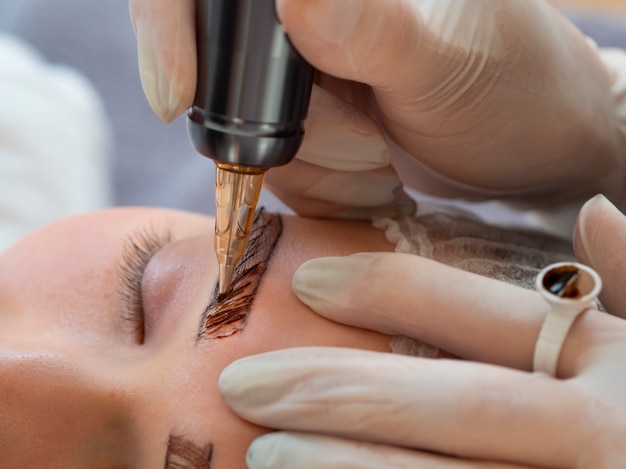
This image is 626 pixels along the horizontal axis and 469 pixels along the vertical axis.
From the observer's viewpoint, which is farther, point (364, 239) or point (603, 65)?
point (603, 65)

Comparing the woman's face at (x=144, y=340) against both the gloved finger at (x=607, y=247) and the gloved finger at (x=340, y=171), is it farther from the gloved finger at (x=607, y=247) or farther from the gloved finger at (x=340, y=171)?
the gloved finger at (x=607, y=247)

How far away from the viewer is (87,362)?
2.73ft

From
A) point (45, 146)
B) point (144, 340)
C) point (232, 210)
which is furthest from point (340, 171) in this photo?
point (45, 146)

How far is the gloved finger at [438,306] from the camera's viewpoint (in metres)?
0.72

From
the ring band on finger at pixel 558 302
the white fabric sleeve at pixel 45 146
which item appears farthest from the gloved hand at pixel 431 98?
the white fabric sleeve at pixel 45 146

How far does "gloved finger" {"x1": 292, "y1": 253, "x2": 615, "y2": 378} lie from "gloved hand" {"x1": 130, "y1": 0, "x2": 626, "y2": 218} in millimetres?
165

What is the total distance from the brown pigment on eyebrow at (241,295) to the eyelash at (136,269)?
0.13 m

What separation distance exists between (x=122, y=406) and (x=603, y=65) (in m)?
0.86

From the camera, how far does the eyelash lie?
901mm

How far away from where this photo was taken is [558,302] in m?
0.68

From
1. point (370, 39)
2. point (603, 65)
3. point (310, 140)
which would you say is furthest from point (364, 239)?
point (603, 65)

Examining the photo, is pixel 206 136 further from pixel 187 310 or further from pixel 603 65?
pixel 603 65

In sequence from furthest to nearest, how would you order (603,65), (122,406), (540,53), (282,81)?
1. (603,65)
2. (540,53)
3. (122,406)
4. (282,81)

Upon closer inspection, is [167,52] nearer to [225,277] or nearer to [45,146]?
[225,277]
